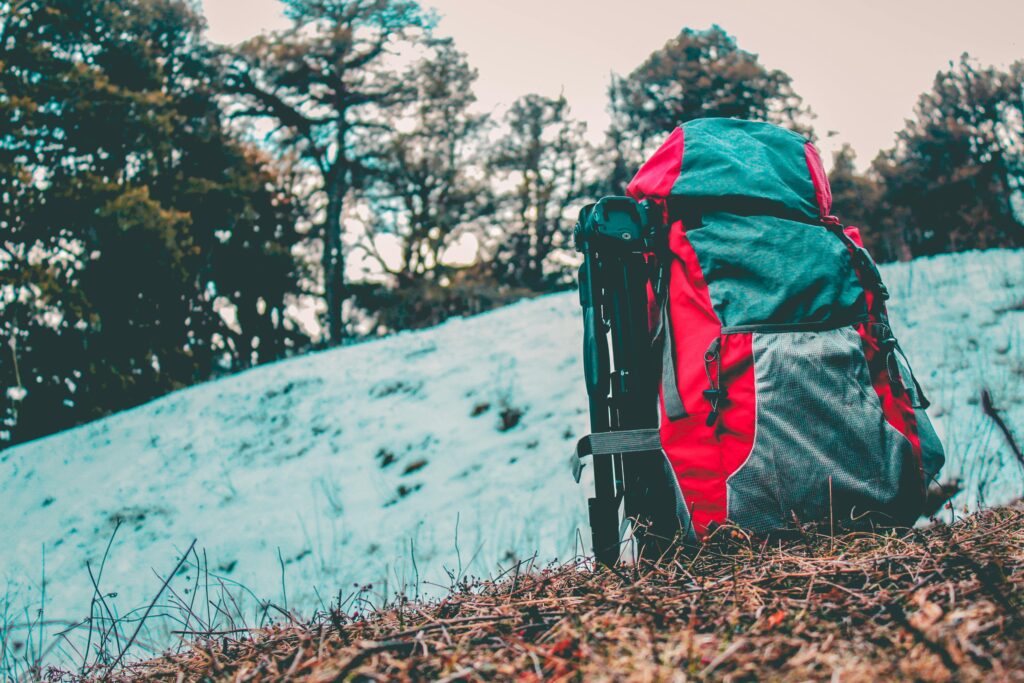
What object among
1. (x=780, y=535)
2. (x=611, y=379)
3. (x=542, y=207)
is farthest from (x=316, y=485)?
(x=542, y=207)

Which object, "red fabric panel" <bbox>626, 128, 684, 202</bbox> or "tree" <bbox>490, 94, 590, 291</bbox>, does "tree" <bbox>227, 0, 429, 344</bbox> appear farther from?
"red fabric panel" <bbox>626, 128, 684, 202</bbox>

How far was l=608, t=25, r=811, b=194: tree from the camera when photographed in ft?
54.8

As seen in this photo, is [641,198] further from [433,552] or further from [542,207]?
[542,207]

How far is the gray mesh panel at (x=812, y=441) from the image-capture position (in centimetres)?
173

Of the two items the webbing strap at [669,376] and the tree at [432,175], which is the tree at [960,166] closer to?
the tree at [432,175]

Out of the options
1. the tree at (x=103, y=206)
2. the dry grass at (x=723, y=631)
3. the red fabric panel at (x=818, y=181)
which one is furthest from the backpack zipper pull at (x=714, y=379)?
the tree at (x=103, y=206)

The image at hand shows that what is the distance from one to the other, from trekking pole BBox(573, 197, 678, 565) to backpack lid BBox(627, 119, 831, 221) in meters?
0.16

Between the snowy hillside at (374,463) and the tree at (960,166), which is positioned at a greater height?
the tree at (960,166)

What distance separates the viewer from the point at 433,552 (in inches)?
160

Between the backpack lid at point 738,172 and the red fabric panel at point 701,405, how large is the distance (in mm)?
155

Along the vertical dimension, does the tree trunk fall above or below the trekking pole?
above

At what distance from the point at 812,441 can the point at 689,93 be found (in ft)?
57.7

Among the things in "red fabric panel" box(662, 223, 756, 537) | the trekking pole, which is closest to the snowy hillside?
the trekking pole

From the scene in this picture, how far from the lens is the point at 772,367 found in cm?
176
